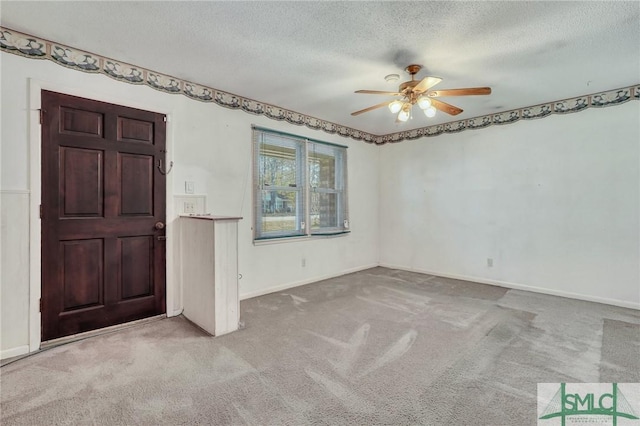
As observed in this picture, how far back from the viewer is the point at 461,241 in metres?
4.61

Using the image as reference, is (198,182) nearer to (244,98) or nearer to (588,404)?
(244,98)

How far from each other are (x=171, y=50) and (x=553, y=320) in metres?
4.33

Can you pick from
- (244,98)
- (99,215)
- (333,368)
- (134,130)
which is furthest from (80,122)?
(333,368)

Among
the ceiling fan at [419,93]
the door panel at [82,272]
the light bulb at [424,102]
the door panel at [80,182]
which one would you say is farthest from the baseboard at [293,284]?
the light bulb at [424,102]

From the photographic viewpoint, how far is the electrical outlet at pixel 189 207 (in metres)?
3.16

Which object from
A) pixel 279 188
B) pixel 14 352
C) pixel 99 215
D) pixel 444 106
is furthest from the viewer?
pixel 279 188

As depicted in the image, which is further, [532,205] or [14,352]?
[532,205]

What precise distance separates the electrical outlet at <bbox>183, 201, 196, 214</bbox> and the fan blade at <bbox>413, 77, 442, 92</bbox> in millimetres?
2481

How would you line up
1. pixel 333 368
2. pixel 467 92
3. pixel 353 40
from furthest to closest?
pixel 467 92 < pixel 353 40 < pixel 333 368

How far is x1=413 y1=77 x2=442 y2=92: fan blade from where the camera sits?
242 cm

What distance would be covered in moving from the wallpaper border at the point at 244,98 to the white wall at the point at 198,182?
0.07 meters

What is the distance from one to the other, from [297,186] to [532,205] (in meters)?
3.15

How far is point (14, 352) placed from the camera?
2.24m

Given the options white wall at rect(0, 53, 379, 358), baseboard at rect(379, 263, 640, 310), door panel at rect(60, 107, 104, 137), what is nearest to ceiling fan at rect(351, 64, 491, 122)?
white wall at rect(0, 53, 379, 358)
